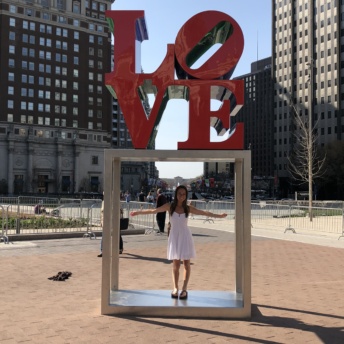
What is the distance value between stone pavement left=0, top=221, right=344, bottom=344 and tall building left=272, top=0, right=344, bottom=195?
8666 cm

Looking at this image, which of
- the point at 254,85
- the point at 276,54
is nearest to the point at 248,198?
the point at 276,54

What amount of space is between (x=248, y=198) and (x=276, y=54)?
115299 mm

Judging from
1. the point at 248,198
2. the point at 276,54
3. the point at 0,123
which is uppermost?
the point at 276,54

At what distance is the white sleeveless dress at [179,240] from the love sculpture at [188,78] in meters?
1.11

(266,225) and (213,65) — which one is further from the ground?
(213,65)

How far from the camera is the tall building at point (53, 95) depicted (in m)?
83.9

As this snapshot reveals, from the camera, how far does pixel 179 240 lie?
6.47 m

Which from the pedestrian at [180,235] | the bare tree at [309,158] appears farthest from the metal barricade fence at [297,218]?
the pedestrian at [180,235]

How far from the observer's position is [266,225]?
2252cm

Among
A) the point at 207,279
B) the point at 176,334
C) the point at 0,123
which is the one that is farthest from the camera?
the point at 0,123

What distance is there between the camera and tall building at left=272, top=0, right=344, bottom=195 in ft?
325

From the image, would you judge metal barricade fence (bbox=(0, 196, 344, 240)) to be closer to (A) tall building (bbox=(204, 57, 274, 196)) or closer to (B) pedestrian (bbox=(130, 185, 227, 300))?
(B) pedestrian (bbox=(130, 185, 227, 300))

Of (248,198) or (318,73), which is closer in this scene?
(248,198)

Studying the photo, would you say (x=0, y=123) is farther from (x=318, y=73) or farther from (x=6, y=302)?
(x=6, y=302)
